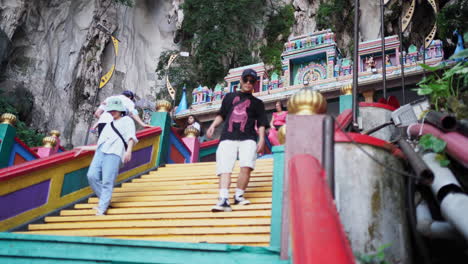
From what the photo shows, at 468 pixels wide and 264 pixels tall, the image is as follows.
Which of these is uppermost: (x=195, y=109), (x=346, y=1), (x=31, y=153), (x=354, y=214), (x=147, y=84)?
(x=346, y=1)

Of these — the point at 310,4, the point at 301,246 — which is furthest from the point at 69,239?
the point at 310,4

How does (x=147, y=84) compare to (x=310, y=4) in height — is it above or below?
below

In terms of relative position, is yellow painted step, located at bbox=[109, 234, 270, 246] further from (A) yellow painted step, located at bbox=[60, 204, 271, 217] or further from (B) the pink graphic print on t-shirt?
(B) the pink graphic print on t-shirt

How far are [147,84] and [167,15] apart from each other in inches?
201

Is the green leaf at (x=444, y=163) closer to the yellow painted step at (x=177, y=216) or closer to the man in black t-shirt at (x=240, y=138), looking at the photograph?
the yellow painted step at (x=177, y=216)

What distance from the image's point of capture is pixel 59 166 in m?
4.96

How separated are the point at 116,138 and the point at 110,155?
21 centimetres

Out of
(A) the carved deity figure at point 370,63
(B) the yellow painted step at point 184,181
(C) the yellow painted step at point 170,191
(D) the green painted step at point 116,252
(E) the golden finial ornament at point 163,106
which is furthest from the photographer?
(A) the carved deity figure at point 370,63

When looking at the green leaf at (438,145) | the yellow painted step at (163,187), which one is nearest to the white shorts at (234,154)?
the yellow painted step at (163,187)

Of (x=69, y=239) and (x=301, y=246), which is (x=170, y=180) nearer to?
(x=69, y=239)

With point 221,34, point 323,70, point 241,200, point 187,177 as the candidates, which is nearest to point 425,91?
point 241,200

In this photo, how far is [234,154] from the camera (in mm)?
3910

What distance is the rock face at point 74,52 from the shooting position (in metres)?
18.5

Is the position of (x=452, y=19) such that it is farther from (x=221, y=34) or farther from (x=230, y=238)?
(x=230, y=238)
